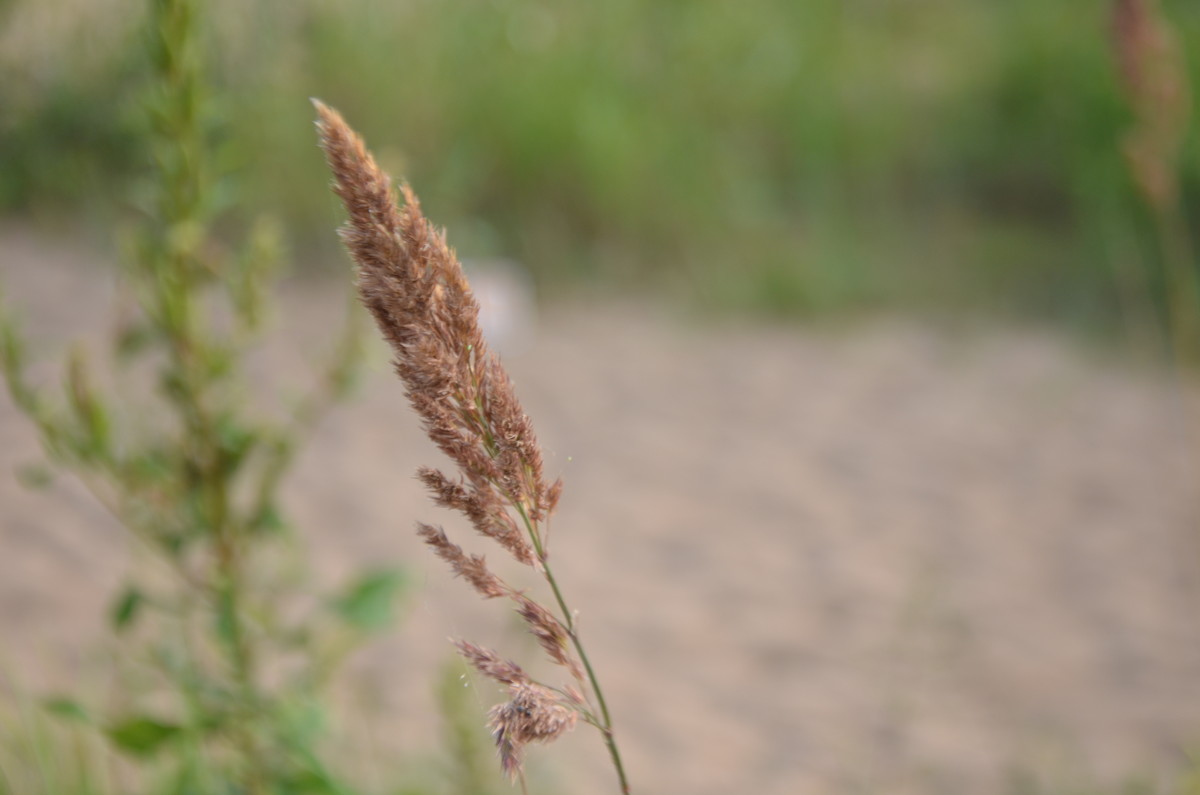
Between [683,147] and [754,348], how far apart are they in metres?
1.38

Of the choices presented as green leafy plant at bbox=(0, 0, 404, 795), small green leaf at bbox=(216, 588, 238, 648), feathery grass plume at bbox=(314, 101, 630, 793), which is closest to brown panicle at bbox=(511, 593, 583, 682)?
feathery grass plume at bbox=(314, 101, 630, 793)

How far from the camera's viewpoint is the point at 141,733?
1145 mm

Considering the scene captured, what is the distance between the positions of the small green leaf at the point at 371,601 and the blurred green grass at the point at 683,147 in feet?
9.90

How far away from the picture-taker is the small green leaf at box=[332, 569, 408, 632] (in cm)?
128

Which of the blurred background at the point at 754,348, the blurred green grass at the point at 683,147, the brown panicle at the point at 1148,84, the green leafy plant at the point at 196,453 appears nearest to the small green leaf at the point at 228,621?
the green leafy plant at the point at 196,453

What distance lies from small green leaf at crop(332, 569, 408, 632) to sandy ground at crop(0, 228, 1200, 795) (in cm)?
15

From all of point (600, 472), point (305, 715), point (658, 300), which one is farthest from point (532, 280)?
point (305, 715)

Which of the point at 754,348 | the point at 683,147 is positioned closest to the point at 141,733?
the point at 754,348

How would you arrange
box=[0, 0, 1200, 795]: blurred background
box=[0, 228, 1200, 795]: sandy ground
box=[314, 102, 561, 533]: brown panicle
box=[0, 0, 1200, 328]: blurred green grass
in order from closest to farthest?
box=[314, 102, 561, 533]: brown panicle → box=[0, 228, 1200, 795]: sandy ground → box=[0, 0, 1200, 795]: blurred background → box=[0, 0, 1200, 328]: blurred green grass

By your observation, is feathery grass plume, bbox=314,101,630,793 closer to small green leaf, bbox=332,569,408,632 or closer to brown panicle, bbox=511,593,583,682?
brown panicle, bbox=511,593,583,682

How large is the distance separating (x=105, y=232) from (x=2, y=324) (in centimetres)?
394

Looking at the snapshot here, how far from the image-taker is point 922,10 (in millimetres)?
8156

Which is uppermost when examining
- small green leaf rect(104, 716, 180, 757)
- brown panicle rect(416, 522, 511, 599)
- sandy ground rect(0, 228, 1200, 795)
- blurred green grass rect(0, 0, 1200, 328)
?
blurred green grass rect(0, 0, 1200, 328)

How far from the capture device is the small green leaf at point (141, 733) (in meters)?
1.13
